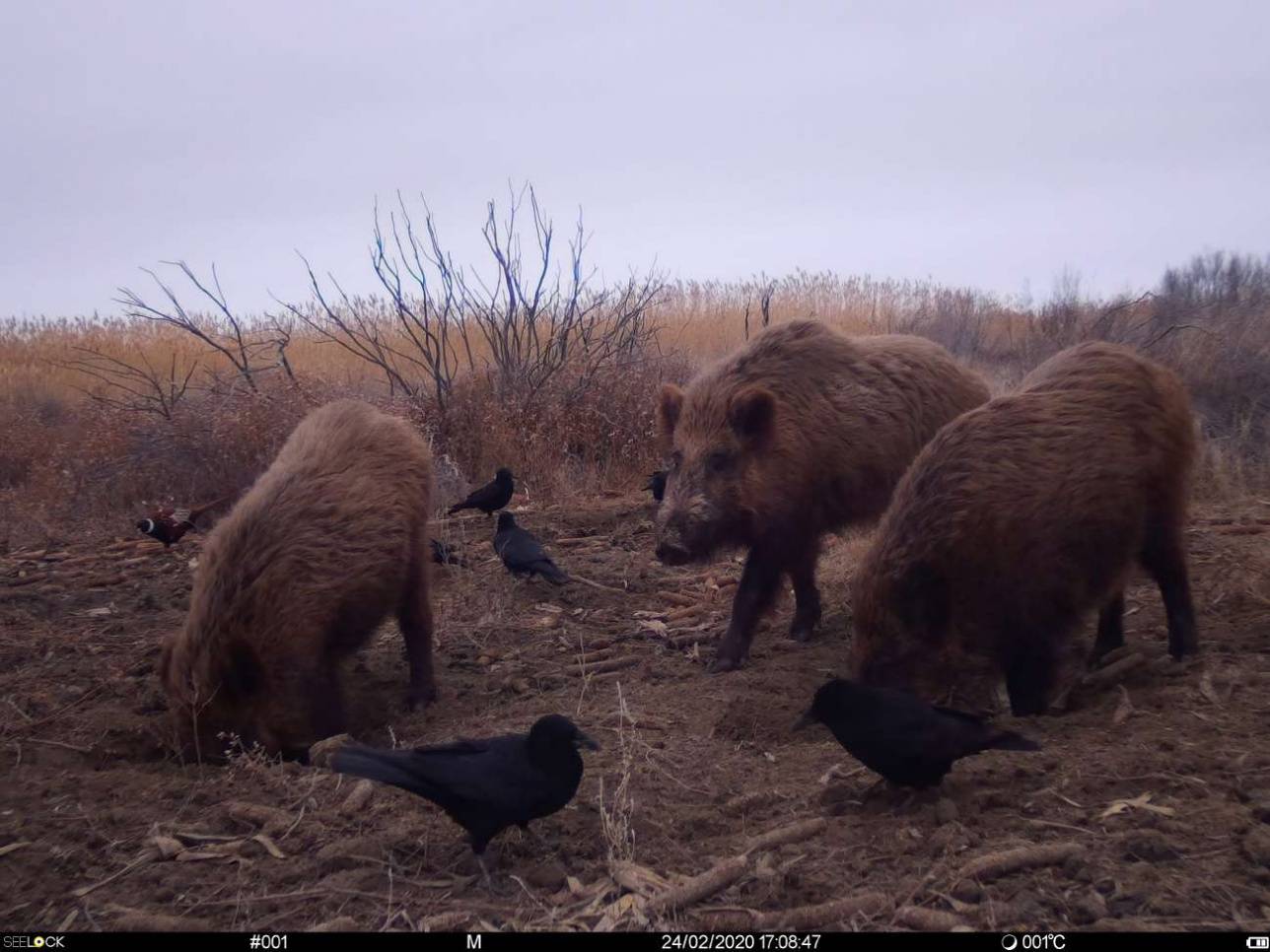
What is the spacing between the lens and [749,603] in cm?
646

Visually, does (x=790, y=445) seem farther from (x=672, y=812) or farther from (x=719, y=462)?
(x=672, y=812)

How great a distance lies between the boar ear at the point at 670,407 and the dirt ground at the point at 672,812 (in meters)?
1.35

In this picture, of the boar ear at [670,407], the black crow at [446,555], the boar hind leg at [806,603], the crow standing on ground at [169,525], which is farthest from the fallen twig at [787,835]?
the crow standing on ground at [169,525]

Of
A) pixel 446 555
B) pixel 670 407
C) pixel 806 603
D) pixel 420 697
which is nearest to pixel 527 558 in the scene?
pixel 446 555

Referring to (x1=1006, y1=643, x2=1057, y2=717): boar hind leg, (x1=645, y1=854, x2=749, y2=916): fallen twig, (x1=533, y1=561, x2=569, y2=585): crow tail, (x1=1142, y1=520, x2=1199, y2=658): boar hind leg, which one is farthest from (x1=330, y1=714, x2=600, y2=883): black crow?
(x1=533, y1=561, x2=569, y2=585): crow tail

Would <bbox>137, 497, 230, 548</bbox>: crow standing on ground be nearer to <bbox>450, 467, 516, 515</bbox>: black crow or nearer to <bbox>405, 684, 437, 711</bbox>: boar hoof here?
<bbox>450, 467, 516, 515</bbox>: black crow

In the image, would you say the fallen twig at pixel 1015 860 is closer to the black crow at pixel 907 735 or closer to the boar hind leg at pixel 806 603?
the black crow at pixel 907 735

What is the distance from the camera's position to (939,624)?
485 centimetres

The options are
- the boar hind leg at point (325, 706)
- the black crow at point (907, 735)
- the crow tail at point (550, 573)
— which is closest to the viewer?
the black crow at point (907, 735)

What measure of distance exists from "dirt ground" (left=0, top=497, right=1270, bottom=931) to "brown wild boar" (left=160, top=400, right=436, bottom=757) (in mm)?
348

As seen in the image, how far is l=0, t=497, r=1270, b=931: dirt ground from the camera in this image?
10.8ft

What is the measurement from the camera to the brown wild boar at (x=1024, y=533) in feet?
15.9

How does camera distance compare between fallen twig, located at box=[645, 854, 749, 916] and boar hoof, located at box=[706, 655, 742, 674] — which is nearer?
fallen twig, located at box=[645, 854, 749, 916]

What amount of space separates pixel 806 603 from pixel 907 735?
3.20 metres
